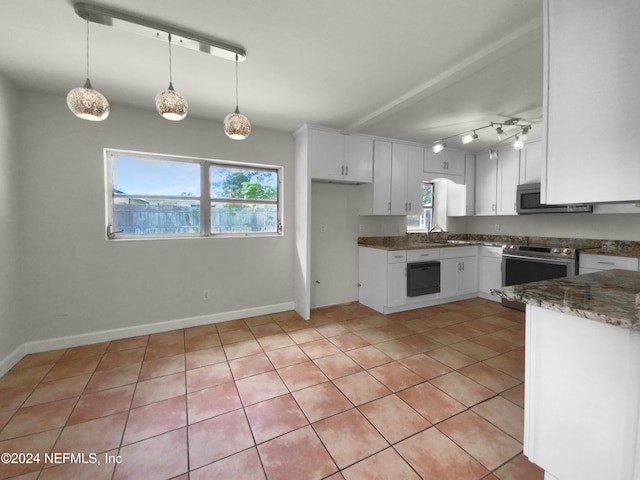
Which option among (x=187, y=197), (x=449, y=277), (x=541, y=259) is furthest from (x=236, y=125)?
(x=541, y=259)

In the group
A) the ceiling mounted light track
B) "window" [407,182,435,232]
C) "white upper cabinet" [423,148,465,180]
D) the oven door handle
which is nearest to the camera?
the ceiling mounted light track

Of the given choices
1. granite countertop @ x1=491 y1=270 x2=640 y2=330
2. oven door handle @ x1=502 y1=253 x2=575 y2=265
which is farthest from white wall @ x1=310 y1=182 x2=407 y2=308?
granite countertop @ x1=491 y1=270 x2=640 y2=330

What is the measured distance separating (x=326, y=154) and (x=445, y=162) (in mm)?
2209

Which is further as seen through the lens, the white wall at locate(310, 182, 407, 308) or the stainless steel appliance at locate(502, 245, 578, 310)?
the white wall at locate(310, 182, 407, 308)

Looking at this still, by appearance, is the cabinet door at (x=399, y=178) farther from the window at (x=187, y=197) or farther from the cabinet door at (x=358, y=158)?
the window at (x=187, y=197)

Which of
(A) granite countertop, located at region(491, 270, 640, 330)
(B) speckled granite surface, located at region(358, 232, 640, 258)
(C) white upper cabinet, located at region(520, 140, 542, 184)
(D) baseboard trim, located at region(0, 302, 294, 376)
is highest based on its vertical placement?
(C) white upper cabinet, located at region(520, 140, 542, 184)

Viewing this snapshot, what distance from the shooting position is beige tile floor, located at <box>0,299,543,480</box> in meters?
1.43

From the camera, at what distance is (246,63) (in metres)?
2.11

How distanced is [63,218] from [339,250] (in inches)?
125

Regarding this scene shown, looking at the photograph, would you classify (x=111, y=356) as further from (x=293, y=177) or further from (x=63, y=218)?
(x=293, y=177)

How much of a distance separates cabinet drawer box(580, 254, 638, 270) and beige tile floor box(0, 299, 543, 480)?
1.33m

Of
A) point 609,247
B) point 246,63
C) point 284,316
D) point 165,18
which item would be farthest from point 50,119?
point 609,247

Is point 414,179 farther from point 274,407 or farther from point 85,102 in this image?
point 85,102

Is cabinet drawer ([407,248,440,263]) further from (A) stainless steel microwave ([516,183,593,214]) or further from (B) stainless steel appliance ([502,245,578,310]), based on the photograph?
(A) stainless steel microwave ([516,183,593,214])
